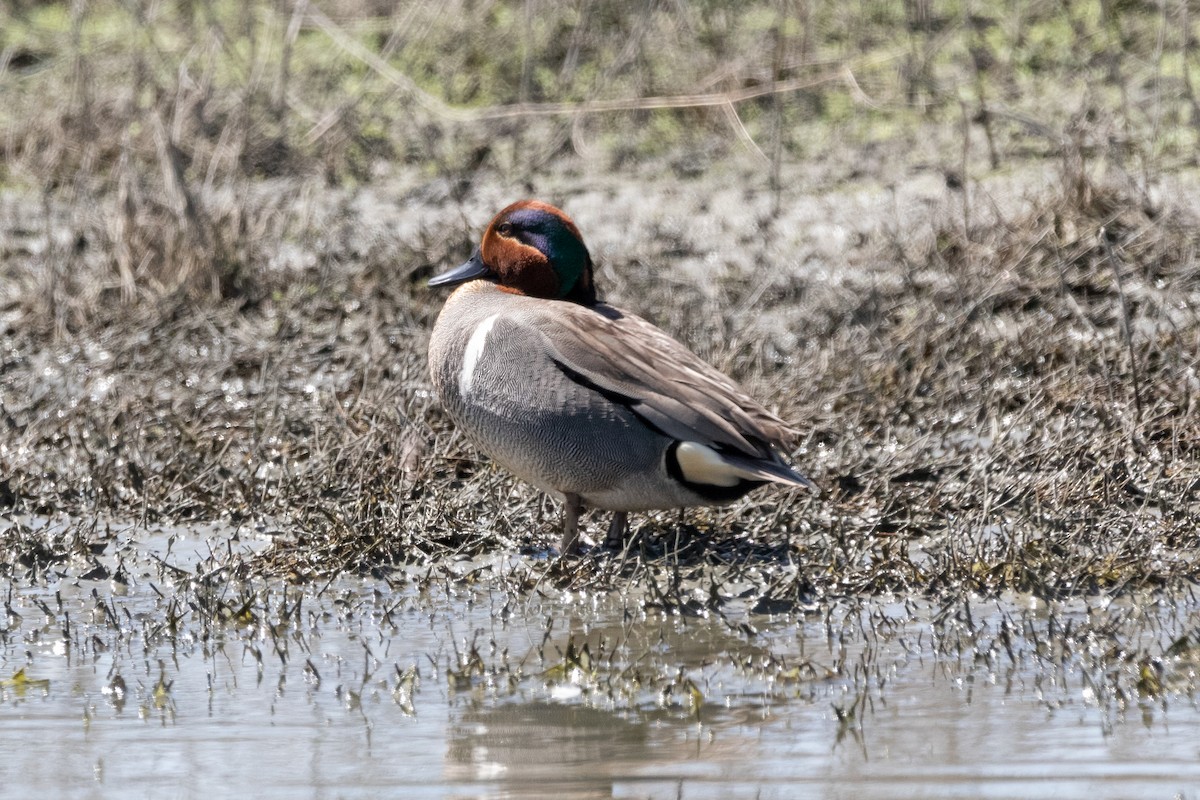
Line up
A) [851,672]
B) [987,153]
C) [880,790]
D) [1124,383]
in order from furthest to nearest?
[987,153] < [1124,383] < [851,672] < [880,790]

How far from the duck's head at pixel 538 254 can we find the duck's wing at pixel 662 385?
267 mm

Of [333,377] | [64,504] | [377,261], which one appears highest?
[377,261]

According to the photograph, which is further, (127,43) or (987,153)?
(127,43)

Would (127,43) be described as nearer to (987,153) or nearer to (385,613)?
(987,153)

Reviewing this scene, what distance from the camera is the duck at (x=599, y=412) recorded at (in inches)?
193

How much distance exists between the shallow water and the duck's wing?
46 centimetres

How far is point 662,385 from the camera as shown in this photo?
16.4 feet

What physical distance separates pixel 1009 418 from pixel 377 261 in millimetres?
2920

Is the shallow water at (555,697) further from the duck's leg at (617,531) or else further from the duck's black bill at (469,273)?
the duck's black bill at (469,273)

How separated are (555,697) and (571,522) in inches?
42.7

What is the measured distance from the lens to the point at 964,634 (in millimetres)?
4441

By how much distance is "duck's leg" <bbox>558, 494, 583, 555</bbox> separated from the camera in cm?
515

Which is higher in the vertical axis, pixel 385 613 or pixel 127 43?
pixel 127 43

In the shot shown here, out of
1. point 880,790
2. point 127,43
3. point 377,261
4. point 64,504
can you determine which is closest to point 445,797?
point 880,790
